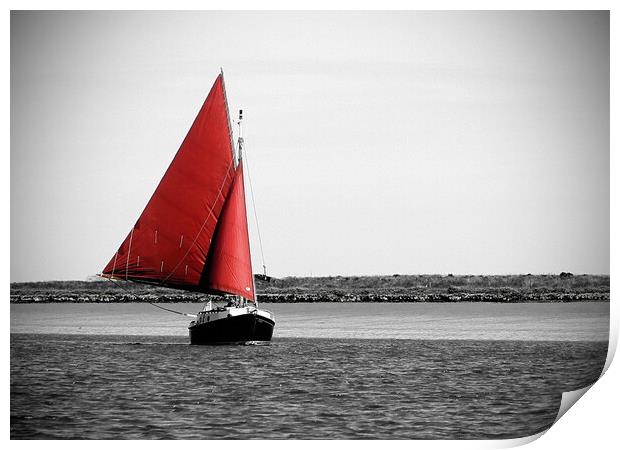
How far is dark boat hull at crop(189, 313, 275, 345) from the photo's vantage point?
27.4 meters

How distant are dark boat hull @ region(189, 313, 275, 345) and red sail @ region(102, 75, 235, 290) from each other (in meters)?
1.81

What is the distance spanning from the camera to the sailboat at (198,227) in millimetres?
24453

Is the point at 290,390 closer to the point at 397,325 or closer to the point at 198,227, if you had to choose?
the point at 198,227

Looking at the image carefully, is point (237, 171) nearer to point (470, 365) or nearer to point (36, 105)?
point (470, 365)

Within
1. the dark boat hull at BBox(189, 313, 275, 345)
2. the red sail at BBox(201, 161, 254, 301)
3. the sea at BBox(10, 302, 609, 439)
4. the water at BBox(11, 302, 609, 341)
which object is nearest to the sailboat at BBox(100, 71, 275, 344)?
the red sail at BBox(201, 161, 254, 301)

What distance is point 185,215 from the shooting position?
2542 cm

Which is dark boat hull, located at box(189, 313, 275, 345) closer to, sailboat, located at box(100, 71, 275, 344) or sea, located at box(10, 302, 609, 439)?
sea, located at box(10, 302, 609, 439)

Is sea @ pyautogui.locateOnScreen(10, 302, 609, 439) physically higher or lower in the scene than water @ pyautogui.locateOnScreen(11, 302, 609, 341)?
lower

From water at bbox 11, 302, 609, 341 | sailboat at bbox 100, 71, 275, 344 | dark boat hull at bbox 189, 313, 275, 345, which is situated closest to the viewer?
sailboat at bbox 100, 71, 275, 344

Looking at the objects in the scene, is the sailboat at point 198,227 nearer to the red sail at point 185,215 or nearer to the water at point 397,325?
the red sail at point 185,215

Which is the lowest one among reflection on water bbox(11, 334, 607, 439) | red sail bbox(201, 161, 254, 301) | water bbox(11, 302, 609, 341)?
reflection on water bbox(11, 334, 607, 439)

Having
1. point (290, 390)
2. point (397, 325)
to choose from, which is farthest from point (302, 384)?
point (397, 325)

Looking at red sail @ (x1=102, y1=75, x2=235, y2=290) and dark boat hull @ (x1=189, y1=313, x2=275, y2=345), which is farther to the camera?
dark boat hull @ (x1=189, y1=313, x2=275, y2=345)

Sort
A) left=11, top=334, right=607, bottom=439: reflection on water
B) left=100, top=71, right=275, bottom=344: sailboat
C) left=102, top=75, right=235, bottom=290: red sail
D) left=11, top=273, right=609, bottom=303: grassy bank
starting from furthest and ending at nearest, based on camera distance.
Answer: left=11, top=273, right=609, bottom=303: grassy bank, left=100, top=71, right=275, bottom=344: sailboat, left=102, top=75, right=235, bottom=290: red sail, left=11, top=334, right=607, bottom=439: reflection on water
